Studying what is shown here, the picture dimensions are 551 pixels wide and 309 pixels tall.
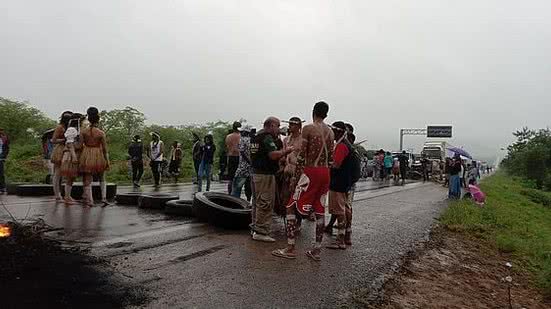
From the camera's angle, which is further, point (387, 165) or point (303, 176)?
point (387, 165)

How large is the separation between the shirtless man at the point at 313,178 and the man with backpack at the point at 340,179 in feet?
2.75

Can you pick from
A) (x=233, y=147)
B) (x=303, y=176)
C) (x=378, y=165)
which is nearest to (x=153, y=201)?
(x=233, y=147)

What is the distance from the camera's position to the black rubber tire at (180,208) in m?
8.90

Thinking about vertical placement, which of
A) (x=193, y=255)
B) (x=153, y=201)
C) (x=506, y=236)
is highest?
(x=153, y=201)

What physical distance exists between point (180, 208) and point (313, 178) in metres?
3.71

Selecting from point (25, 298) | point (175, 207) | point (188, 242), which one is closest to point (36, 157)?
point (175, 207)

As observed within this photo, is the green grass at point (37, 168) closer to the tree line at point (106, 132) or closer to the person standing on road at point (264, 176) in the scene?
the tree line at point (106, 132)

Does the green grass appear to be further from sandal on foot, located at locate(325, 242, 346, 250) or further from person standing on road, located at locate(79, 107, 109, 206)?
sandal on foot, located at locate(325, 242, 346, 250)

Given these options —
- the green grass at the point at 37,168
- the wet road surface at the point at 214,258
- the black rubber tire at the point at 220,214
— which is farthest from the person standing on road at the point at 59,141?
the green grass at the point at 37,168

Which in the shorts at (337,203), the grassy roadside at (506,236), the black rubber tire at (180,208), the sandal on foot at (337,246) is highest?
the shorts at (337,203)

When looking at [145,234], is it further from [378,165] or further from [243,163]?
[378,165]

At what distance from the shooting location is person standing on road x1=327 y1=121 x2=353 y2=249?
277 inches

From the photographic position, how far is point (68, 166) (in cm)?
935

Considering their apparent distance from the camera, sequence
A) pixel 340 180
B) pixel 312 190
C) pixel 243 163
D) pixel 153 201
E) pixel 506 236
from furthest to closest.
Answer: pixel 506 236 < pixel 153 201 < pixel 243 163 < pixel 340 180 < pixel 312 190
